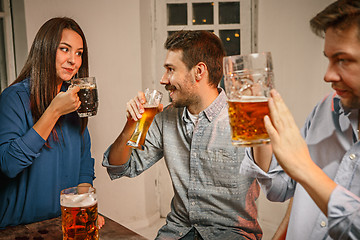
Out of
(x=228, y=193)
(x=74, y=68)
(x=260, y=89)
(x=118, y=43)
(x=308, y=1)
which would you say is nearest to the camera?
(x=260, y=89)

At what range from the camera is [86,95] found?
1744 mm

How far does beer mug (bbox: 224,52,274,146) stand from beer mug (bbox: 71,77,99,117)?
0.89 metres

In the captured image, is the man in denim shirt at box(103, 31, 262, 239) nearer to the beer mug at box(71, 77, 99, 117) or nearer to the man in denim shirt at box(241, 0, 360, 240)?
the beer mug at box(71, 77, 99, 117)

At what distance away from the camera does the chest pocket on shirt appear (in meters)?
1.77

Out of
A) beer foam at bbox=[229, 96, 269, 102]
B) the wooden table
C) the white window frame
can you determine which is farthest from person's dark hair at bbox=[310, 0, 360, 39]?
the white window frame

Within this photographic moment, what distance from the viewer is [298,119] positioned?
3.03 metres

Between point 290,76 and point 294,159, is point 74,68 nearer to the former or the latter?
point 294,159

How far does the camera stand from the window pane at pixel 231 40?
11.5ft

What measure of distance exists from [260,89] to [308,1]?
2251 mm

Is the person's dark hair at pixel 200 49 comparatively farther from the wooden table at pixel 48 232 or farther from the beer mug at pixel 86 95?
the wooden table at pixel 48 232

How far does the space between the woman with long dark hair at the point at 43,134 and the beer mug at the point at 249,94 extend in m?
0.92

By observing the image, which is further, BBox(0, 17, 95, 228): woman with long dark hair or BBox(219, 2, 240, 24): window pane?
BBox(219, 2, 240, 24): window pane

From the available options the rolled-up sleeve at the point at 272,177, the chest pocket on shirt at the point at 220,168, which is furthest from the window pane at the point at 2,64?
the rolled-up sleeve at the point at 272,177

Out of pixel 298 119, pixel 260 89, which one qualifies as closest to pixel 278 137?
pixel 260 89
